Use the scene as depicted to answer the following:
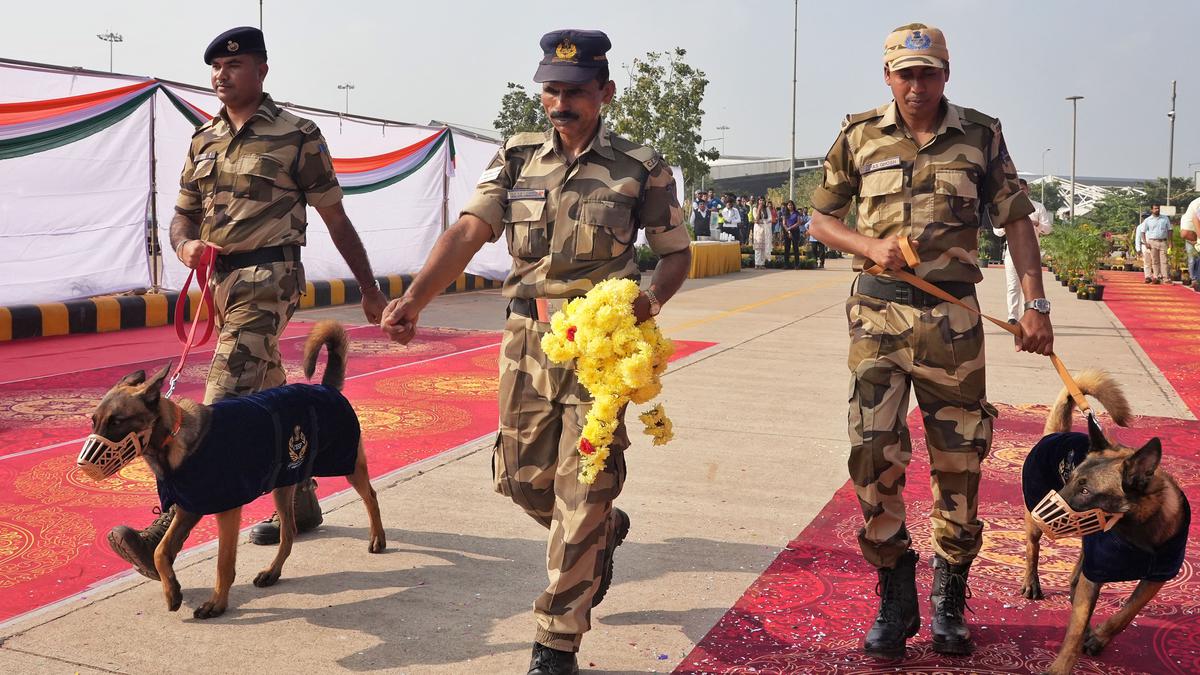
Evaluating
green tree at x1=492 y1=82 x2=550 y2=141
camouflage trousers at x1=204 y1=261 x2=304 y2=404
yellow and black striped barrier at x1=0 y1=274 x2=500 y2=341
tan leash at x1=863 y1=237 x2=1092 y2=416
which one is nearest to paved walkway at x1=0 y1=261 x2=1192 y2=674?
camouflage trousers at x1=204 y1=261 x2=304 y2=404

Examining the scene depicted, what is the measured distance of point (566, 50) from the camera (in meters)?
3.63

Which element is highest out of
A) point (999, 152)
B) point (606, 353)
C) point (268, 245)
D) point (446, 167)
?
point (446, 167)

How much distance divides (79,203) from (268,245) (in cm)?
875

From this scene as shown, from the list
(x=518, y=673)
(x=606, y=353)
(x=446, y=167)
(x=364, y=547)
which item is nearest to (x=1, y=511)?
(x=364, y=547)

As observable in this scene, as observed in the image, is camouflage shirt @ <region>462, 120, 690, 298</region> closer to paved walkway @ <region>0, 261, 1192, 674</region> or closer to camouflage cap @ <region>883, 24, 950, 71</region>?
camouflage cap @ <region>883, 24, 950, 71</region>

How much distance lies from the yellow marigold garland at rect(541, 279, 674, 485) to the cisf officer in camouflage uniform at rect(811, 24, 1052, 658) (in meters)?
0.95

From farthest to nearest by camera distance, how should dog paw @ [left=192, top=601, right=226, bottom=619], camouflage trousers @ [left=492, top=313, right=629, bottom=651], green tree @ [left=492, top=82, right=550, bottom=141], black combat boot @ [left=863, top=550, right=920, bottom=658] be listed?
green tree @ [left=492, top=82, right=550, bottom=141], dog paw @ [left=192, top=601, right=226, bottom=619], black combat boot @ [left=863, top=550, right=920, bottom=658], camouflage trousers @ [left=492, top=313, right=629, bottom=651]

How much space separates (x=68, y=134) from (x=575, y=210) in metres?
10.1

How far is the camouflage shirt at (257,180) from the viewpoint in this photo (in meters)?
4.72

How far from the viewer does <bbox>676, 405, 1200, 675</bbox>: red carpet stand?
12.4 feet

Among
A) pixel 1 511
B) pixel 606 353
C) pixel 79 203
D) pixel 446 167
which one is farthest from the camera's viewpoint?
pixel 446 167

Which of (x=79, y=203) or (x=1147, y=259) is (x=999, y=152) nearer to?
(x=79, y=203)

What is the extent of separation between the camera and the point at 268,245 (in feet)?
15.6

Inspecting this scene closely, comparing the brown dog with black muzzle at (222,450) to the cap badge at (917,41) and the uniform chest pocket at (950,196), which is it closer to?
the uniform chest pocket at (950,196)
